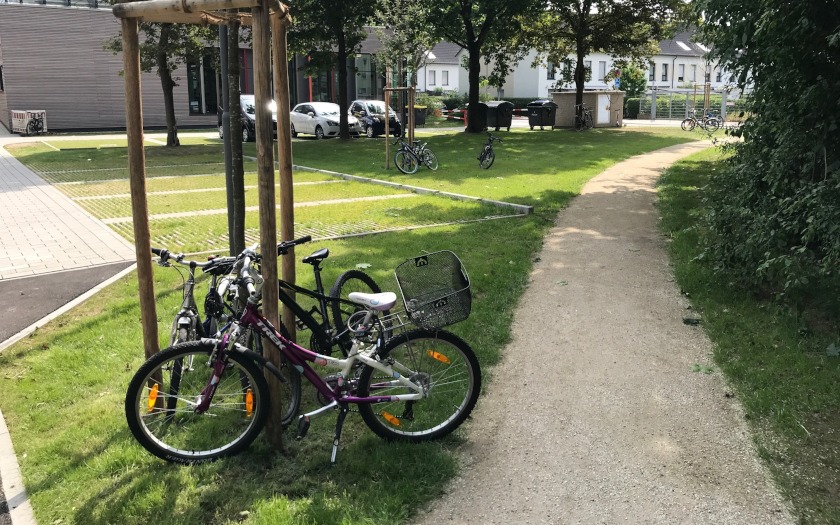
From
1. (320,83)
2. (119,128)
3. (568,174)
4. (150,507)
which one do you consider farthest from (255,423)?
(320,83)

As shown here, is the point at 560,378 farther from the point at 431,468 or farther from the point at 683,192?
the point at 683,192

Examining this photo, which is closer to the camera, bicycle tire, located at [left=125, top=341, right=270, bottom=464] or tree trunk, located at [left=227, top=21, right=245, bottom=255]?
bicycle tire, located at [left=125, top=341, right=270, bottom=464]

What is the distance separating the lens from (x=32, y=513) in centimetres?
343

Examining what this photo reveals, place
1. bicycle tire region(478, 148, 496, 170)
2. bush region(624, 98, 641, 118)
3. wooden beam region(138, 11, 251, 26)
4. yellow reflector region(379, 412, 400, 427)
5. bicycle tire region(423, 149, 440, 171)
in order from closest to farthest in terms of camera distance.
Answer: yellow reflector region(379, 412, 400, 427), wooden beam region(138, 11, 251, 26), bicycle tire region(423, 149, 440, 171), bicycle tire region(478, 148, 496, 170), bush region(624, 98, 641, 118)

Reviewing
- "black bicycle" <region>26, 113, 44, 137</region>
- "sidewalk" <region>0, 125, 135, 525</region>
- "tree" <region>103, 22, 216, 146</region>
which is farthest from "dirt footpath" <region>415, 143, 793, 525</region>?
"black bicycle" <region>26, 113, 44, 137</region>

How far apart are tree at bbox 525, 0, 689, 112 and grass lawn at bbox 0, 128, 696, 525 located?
79.8ft

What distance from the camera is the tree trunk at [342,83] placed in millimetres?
26031

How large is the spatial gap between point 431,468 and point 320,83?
4425 centimetres

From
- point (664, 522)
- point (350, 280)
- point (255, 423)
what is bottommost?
point (664, 522)

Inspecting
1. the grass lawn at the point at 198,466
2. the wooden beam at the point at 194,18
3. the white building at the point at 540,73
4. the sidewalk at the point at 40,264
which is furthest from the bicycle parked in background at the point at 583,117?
the wooden beam at the point at 194,18

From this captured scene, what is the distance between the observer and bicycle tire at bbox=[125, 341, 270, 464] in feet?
12.1

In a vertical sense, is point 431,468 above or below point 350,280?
below

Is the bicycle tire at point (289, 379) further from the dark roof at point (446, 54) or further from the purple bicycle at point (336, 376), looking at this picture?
the dark roof at point (446, 54)

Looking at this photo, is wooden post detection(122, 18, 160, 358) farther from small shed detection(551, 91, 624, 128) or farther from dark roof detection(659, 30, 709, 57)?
dark roof detection(659, 30, 709, 57)
